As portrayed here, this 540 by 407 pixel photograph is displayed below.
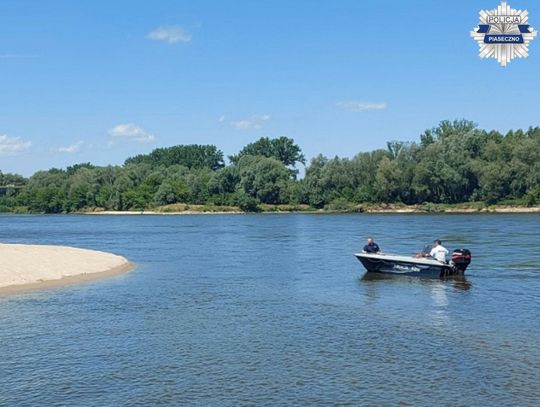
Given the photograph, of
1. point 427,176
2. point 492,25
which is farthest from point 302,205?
point 492,25

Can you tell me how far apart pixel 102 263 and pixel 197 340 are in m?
24.8

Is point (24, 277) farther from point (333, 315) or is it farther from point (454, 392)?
point (454, 392)

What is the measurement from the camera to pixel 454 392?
1728 centimetres

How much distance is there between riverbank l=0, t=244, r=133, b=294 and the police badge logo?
28.4 m

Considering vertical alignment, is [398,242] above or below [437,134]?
below

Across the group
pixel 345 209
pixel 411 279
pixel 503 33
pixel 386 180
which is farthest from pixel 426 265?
pixel 345 209

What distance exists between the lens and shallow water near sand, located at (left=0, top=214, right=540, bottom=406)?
17.4 metres

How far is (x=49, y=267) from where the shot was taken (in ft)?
133

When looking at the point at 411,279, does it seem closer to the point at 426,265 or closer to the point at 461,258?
the point at 426,265

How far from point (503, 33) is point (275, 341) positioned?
3251 centimetres

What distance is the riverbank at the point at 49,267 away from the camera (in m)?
36.0

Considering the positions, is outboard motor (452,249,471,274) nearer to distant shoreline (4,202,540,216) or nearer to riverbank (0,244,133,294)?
riverbank (0,244,133,294)

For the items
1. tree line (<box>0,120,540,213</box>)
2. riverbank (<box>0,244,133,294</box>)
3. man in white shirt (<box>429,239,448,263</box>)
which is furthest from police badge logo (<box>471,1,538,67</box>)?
tree line (<box>0,120,540,213</box>)

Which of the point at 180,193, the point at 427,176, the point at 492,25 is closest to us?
the point at 492,25
